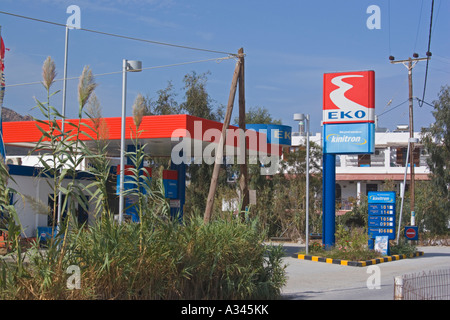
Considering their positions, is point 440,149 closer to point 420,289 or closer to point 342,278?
point 342,278

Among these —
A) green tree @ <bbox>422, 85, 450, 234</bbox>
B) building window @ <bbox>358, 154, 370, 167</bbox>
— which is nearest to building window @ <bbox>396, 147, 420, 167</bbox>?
building window @ <bbox>358, 154, 370, 167</bbox>

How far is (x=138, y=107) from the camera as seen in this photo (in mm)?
8781

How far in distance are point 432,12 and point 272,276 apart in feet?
34.7

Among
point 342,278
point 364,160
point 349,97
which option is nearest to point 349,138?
point 349,97

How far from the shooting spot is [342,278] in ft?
53.6

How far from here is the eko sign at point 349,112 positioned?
72.0 feet

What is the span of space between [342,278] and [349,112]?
819 cm

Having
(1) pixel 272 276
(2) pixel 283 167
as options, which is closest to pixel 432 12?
(1) pixel 272 276

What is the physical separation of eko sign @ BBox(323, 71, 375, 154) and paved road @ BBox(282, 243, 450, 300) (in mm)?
4809

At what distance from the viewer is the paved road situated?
12875 mm

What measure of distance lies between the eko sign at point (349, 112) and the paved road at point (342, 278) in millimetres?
4809

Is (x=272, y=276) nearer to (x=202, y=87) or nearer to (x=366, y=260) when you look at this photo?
(x=366, y=260)

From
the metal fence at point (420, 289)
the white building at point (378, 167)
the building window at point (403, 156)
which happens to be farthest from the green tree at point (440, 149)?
the metal fence at point (420, 289)

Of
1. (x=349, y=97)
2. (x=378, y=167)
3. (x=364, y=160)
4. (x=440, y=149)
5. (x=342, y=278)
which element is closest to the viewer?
(x=342, y=278)
